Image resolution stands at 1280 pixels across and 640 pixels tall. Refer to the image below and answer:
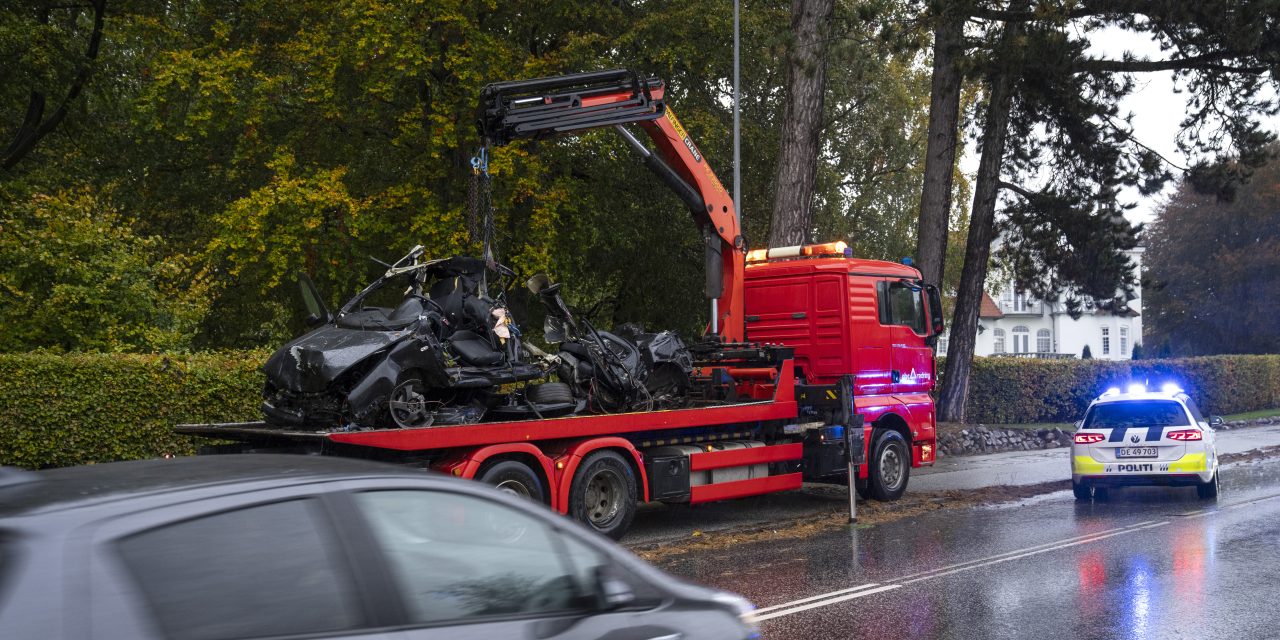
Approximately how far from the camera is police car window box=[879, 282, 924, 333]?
14.4 m

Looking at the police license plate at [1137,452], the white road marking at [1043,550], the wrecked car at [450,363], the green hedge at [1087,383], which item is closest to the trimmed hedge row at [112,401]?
the wrecked car at [450,363]

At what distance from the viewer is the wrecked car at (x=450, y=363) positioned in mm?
9703

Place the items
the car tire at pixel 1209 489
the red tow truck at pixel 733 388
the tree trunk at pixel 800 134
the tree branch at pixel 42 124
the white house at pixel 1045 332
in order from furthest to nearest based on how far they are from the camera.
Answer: the white house at pixel 1045 332, the tree branch at pixel 42 124, the tree trunk at pixel 800 134, the car tire at pixel 1209 489, the red tow truck at pixel 733 388

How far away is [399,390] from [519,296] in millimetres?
12197

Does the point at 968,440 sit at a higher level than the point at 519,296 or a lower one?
lower

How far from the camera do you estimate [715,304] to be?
14.5 meters

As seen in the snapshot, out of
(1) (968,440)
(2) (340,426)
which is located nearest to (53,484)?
(2) (340,426)

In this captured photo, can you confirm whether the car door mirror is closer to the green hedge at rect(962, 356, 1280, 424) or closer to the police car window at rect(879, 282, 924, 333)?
the police car window at rect(879, 282, 924, 333)

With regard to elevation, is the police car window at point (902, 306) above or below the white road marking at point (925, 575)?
above

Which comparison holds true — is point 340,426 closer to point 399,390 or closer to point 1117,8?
point 399,390

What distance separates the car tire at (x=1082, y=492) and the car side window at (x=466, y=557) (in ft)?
39.3

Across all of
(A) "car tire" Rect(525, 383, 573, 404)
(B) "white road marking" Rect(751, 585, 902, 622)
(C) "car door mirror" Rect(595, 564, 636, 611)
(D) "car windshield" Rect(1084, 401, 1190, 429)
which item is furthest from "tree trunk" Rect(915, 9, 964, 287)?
(C) "car door mirror" Rect(595, 564, 636, 611)

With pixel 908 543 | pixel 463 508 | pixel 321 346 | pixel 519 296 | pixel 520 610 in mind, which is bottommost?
pixel 908 543

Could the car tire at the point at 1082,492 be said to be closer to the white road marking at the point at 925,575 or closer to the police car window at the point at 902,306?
the white road marking at the point at 925,575
